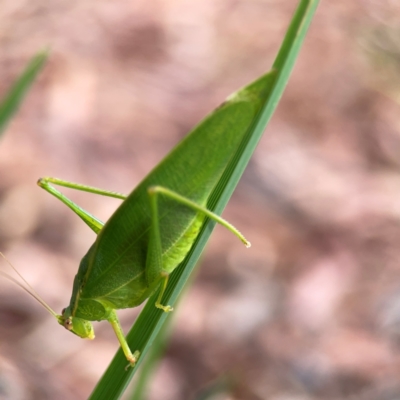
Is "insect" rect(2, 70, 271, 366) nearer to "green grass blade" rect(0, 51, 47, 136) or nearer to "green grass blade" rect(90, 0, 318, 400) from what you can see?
"green grass blade" rect(90, 0, 318, 400)

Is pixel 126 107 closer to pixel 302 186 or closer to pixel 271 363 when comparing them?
pixel 302 186

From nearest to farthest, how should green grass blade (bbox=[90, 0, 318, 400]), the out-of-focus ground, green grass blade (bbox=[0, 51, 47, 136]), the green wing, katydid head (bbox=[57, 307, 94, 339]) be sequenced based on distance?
green grass blade (bbox=[90, 0, 318, 400])
the green wing
green grass blade (bbox=[0, 51, 47, 136])
katydid head (bbox=[57, 307, 94, 339])
the out-of-focus ground

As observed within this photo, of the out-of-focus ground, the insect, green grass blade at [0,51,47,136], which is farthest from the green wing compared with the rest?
the out-of-focus ground

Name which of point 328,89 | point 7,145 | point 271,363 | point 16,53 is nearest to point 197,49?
point 328,89

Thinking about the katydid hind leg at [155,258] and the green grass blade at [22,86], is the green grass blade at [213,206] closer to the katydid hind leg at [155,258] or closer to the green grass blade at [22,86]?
the katydid hind leg at [155,258]

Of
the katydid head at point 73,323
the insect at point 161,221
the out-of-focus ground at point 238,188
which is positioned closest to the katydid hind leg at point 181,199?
the insect at point 161,221

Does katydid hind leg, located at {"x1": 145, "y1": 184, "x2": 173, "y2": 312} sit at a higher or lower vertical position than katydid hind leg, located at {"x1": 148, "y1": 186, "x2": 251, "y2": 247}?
lower
